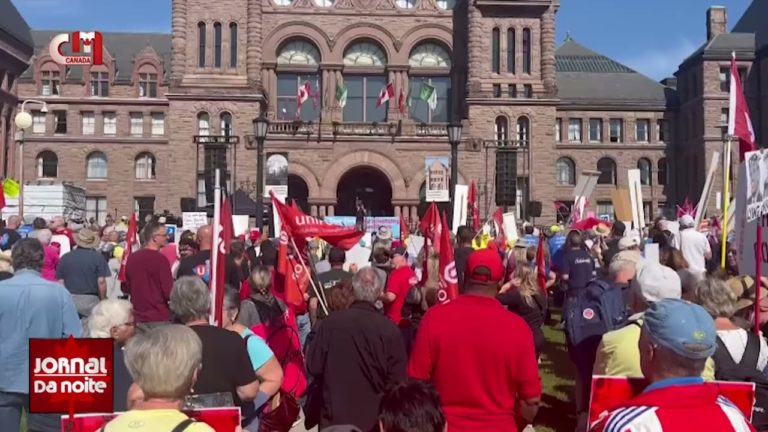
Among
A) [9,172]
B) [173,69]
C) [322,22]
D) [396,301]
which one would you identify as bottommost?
[396,301]

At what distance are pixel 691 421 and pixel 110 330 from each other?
4047 millimetres

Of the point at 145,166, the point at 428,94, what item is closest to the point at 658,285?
the point at 428,94

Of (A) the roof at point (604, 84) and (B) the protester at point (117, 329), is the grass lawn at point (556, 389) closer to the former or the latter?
(B) the protester at point (117, 329)

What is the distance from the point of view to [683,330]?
3158mm

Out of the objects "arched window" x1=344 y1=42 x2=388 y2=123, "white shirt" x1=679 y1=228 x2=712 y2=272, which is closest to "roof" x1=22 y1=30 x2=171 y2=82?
"arched window" x1=344 y1=42 x2=388 y2=123

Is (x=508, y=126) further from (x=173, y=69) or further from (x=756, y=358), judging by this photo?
(x=756, y=358)

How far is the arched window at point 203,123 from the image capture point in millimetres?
45562

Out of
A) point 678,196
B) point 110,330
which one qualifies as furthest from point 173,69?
point 110,330

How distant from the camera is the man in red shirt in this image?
487 cm

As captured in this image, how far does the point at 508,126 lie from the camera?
4759 cm

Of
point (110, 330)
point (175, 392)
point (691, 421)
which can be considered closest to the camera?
point (691, 421)

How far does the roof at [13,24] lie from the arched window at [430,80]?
26.1 metres

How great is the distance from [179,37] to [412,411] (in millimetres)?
45087

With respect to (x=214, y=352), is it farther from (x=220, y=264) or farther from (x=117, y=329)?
(x=220, y=264)
